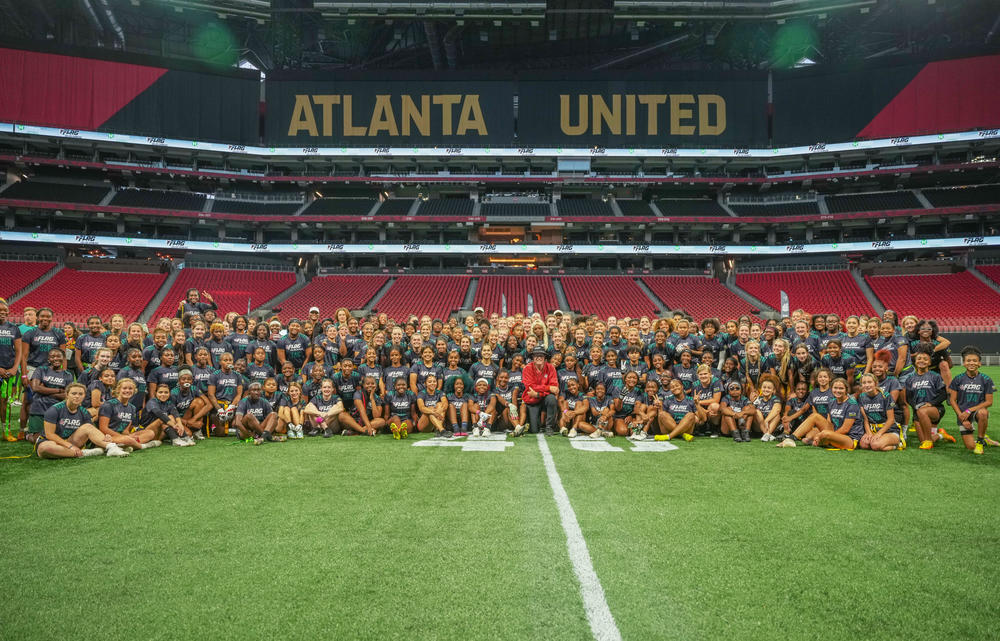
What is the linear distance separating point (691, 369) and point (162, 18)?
50.9 m

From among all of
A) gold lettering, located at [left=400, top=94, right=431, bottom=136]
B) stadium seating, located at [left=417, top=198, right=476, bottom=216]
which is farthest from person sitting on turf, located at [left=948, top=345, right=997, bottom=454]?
gold lettering, located at [left=400, top=94, right=431, bottom=136]

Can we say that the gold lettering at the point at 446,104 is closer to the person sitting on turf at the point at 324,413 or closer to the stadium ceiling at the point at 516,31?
the stadium ceiling at the point at 516,31

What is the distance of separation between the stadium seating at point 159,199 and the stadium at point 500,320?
352 millimetres

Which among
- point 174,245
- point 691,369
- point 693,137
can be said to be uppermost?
point 693,137

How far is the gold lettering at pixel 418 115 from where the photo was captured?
42469 millimetres

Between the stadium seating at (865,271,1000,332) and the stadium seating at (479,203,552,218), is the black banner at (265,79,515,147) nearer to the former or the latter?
the stadium seating at (479,203,552,218)

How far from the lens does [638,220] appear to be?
40281 mm

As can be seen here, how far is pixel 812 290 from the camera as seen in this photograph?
36.7 meters

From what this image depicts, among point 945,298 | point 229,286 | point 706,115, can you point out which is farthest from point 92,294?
point 945,298

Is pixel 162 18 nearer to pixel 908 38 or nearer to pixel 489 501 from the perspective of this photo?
pixel 489 501

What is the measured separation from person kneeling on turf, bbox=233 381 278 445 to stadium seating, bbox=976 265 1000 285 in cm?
4416

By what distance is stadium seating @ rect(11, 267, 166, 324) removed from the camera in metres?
32.2

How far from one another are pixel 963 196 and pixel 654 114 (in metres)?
22.6

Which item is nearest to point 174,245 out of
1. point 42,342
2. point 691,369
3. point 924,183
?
point 42,342
